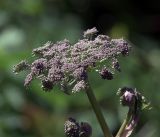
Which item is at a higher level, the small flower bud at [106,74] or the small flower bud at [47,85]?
the small flower bud at [47,85]

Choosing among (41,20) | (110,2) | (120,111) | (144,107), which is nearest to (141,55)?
(120,111)

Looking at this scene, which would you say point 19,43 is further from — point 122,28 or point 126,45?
point 126,45

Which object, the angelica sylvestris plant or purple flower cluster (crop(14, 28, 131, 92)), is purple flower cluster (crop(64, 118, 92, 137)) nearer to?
the angelica sylvestris plant

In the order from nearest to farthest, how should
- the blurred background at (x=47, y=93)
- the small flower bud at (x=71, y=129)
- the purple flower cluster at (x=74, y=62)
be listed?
the purple flower cluster at (x=74, y=62), the small flower bud at (x=71, y=129), the blurred background at (x=47, y=93)

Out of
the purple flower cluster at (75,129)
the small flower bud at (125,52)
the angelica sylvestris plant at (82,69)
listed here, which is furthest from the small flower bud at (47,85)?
the small flower bud at (125,52)

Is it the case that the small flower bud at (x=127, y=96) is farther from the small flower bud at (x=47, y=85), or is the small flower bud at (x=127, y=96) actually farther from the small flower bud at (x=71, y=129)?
the small flower bud at (x=47, y=85)

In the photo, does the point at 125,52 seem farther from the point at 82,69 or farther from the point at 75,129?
the point at 75,129

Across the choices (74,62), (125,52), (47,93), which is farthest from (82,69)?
(47,93)

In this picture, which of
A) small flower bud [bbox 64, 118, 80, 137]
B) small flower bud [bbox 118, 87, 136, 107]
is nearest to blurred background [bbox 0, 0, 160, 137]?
small flower bud [bbox 118, 87, 136, 107]
